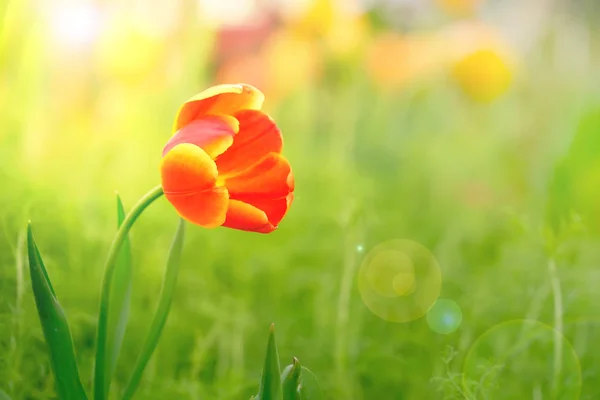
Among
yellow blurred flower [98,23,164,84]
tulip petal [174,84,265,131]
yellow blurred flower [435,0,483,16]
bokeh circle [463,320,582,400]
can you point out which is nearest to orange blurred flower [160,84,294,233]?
tulip petal [174,84,265,131]

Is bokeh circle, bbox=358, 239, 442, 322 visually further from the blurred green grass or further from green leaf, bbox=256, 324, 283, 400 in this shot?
green leaf, bbox=256, 324, 283, 400

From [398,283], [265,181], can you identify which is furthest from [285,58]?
[265,181]

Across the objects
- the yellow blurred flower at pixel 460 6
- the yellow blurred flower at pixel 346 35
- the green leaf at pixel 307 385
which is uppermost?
the yellow blurred flower at pixel 460 6

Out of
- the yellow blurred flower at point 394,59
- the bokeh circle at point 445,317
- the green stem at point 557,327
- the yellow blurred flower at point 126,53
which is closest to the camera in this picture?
the green stem at point 557,327

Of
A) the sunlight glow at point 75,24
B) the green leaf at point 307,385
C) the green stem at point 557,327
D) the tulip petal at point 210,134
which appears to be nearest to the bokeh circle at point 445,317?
the green stem at point 557,327

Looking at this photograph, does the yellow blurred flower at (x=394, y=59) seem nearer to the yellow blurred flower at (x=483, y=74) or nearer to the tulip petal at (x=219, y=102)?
the yellow blurred flower at (x=483, y=74)

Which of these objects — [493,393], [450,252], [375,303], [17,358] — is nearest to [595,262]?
[450,252]
